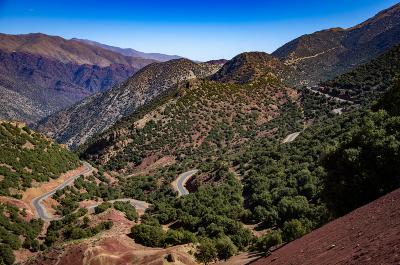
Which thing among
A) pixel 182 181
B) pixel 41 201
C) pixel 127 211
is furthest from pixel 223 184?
pixel 41 201

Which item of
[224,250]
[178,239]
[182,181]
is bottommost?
[182,181]

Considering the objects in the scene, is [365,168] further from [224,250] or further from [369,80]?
[369,80]

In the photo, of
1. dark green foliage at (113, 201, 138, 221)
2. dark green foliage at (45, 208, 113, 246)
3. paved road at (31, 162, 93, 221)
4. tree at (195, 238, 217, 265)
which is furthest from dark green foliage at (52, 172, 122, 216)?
tree at (195, 238, 217, 265)

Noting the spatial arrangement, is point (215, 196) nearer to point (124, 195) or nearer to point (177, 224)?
point (177, 224)

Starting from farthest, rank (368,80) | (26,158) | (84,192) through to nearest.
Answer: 1. (368,80)
2. (84,192)
3. (26,158)

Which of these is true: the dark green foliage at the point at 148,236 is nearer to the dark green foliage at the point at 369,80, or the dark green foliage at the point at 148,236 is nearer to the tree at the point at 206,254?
the tree at the point at 206,254

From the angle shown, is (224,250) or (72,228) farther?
(72,228)

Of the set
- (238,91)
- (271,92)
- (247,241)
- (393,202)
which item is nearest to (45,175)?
(247,241)

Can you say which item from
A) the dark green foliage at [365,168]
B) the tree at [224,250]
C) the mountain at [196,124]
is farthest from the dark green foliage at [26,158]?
the dark green foliage at [365,168]
